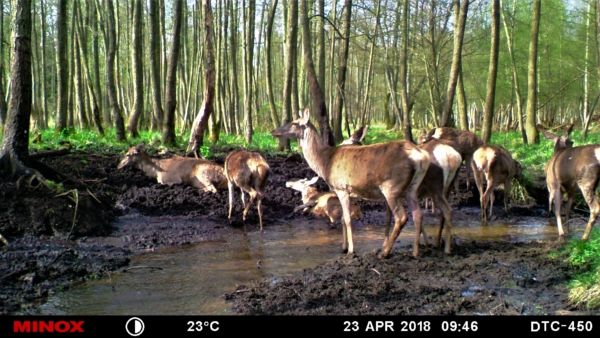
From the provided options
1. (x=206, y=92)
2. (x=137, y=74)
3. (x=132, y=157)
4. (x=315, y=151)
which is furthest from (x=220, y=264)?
(x=137, y=74)

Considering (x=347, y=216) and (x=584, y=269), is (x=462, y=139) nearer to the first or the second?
(x=347, y=216)

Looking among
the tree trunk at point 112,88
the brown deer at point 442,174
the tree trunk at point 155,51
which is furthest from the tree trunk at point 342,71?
the brown deer at point 442,174

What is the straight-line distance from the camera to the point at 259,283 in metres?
7.21

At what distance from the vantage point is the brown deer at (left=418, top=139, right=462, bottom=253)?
8.87 meters

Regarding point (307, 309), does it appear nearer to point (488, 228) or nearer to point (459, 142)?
point (488, 228)

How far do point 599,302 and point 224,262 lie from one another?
193 inches

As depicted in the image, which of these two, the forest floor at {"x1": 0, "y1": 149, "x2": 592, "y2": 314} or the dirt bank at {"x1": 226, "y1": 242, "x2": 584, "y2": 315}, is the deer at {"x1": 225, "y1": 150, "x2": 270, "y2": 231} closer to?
the forest floor at {"x1": 0, "y1": 149, "x2": 592, "y2": 314}

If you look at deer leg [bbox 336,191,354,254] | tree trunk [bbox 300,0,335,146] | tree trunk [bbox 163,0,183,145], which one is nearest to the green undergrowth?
deer leg [bbox 336,191,354,254]

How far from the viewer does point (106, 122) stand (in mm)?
31750

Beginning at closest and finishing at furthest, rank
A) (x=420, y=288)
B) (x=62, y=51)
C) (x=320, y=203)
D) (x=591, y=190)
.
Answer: (x=420, y=288) → (x=591, y=190) → (x=320, y=203) → (x=62, y=51)
